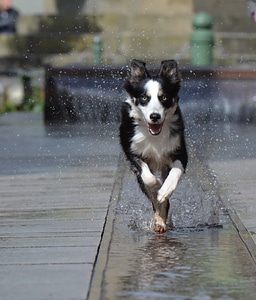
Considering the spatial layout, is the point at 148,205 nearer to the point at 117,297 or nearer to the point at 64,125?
the point at 117,297

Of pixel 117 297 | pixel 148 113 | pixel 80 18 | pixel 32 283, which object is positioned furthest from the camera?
pixel 80 18

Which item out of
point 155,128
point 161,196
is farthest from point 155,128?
point 161,196

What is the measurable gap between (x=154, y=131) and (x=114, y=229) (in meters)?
0.84

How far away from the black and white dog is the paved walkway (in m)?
0.51

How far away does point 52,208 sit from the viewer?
10.6 m

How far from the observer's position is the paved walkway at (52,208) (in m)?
7.49

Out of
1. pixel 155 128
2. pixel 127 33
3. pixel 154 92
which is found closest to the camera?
pixel 155 128

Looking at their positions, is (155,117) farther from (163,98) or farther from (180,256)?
(180,256)

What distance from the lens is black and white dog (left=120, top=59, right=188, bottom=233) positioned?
31.5ft

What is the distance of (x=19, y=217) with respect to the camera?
10.1 m

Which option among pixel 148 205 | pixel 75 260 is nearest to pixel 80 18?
pixel 148 205

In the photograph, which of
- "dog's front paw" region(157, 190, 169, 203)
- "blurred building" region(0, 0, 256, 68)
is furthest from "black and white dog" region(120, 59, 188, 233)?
"blurred building" region(0, 0, 256, 68)

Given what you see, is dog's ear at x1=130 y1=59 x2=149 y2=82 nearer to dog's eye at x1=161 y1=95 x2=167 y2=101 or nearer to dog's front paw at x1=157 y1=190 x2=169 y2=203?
dog's eye at x1=161 y1=95 x2=167 y2=101

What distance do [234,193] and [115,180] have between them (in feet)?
4.87
